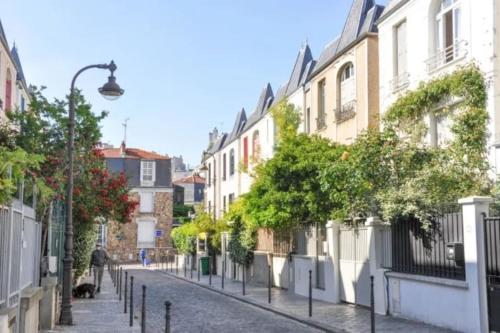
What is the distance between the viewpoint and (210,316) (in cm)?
1642

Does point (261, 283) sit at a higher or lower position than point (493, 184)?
lower

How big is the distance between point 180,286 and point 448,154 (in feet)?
52.3

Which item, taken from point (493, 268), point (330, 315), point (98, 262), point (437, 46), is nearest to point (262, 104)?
point (98, 262)

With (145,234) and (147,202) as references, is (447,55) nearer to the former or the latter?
(145,234)

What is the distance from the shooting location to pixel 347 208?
1639 cm

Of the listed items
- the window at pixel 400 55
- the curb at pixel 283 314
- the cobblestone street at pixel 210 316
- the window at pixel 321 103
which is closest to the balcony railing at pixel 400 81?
the window at pixel 400 55

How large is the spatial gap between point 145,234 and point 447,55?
48.2m

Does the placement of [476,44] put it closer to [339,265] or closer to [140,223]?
[339,265]

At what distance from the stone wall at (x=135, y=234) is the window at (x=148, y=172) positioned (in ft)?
4.53

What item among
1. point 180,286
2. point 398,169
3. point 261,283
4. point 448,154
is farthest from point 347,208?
point 180,286

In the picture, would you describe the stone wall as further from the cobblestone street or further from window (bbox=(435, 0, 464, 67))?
window (bbox=(435, 0, 464, 67))

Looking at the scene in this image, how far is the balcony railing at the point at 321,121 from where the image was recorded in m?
26.1

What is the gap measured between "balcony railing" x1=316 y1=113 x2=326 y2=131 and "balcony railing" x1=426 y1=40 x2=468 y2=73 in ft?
27.3

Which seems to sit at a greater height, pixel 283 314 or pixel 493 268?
pixel 493 268
